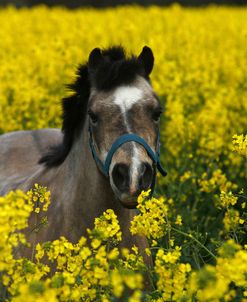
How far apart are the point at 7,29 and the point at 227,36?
4.81 metres

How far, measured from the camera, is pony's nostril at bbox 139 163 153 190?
159 inches

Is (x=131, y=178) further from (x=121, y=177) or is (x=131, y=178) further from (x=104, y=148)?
(x=104, y=148)

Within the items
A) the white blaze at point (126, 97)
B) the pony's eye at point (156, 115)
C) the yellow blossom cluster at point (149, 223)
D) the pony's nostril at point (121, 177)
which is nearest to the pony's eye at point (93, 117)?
the white blaze at point (126, 97)

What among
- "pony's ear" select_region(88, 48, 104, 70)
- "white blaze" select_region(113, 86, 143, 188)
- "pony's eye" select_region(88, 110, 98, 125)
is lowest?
"pony's eye" select_region(88, 110, 98, 125)

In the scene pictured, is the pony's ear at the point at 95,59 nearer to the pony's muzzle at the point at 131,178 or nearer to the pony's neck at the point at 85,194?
the pony's neck at the point at 85,194

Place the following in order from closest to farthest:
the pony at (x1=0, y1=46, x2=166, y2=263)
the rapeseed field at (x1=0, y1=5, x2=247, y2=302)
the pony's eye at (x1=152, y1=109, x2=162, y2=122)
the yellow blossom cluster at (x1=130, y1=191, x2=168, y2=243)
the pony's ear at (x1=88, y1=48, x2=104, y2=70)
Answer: the rapeseed field at (x1=0, y1=5, x2=247, y2=302), the yellow blossom cluster at (x1=130, y1=191, x2=168, y2=243), the pony at (x1=0, y1=46, x2=166, y2=263), the pony's eye at (x1=152, y1=109, x2=162, y2=122), the pony's ear at (x1=88, y1=48, x2=104, y2=70)

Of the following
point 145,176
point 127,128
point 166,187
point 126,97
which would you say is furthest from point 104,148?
point 166,187

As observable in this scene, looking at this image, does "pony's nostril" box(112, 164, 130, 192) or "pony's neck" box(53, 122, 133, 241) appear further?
"pony's neck" box(53, 122, 133, 241)

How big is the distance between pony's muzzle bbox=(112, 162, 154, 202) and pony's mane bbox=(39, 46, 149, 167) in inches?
27.3

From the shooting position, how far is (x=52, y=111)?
8.38 m

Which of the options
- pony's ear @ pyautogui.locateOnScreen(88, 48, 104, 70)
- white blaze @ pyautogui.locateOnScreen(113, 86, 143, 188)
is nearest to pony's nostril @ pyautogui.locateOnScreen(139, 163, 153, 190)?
white blaze @ pyautogui.locateOnScreen(113, 86, 143, 188)

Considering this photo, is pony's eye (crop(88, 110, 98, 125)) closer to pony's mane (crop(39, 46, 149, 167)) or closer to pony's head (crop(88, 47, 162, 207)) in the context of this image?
pony's head (crop(88, 47, 162, 207))

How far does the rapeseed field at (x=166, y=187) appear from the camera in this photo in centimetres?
292

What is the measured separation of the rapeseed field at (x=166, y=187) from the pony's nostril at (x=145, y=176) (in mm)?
90
